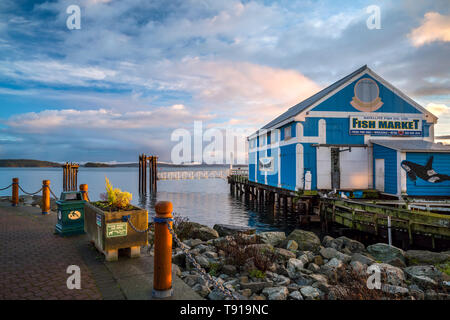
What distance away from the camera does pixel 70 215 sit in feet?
27.0

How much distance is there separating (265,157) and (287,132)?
6307 mm

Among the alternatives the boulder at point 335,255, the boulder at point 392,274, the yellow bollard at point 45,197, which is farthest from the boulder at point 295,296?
the yellow bollard at point 45,197

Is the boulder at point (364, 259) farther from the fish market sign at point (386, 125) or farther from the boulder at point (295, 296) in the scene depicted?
the fish market sign at point (386, 125)

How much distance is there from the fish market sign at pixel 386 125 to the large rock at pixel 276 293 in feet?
57.3

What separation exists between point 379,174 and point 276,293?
57.1ft

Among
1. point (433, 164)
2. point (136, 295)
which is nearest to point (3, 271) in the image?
point (136, 295)

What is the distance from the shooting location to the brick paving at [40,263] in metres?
4.55

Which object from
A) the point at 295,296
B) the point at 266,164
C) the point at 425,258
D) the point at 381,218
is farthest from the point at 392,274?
the point at 266,164

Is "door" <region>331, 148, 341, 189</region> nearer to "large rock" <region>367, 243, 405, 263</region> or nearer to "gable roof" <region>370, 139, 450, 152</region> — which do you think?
"gable roof" <region>370, 139, 450, 152</region>

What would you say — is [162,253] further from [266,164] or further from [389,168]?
[266,164]

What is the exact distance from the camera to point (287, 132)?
22.3m

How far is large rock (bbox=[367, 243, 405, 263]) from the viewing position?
9430 mm

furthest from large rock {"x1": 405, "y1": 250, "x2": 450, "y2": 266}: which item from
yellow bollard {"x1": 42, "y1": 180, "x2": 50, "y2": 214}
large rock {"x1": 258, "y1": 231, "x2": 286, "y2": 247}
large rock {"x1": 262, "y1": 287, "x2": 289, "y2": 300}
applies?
yellow bollard {"x1": 42, "y1": 180, "x2": 50, "y2": 214}
